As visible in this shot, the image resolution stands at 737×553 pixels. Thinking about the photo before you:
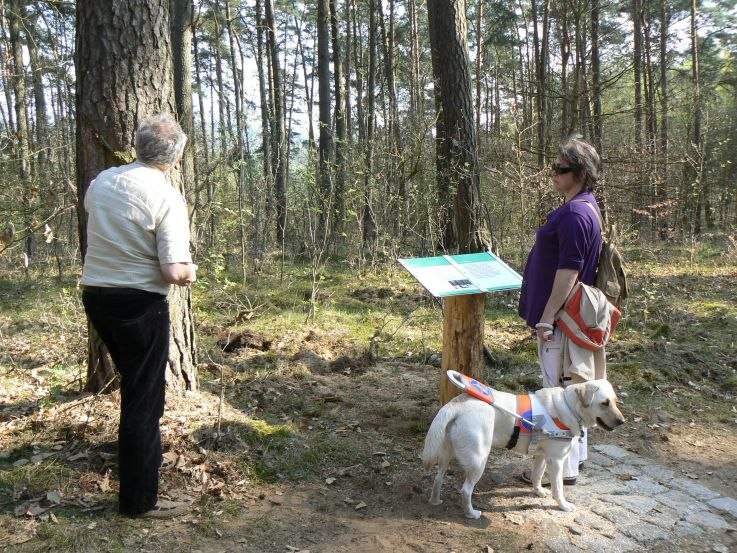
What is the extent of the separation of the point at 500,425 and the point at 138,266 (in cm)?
228

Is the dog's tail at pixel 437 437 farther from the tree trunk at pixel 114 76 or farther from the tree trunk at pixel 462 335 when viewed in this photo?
the tree trunk at pixel 114 76

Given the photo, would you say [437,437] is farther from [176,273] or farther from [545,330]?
[176,273]

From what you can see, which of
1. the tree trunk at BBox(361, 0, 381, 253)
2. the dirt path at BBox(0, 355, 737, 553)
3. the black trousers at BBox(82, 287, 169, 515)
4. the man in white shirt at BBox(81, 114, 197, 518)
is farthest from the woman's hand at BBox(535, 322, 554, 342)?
the tree trunk at BBox(361, 0, 381, 253)

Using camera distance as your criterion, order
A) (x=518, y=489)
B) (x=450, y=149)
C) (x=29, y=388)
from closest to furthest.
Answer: (x=518, y=489) → (x=29, y=388) → (x=450, y=149)

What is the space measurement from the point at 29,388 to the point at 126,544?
266cm

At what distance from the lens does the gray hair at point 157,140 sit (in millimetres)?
2887

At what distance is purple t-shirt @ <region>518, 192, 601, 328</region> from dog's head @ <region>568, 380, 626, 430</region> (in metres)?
0.58

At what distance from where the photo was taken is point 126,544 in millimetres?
2916

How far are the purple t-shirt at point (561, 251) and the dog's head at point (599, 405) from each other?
1.89 ft

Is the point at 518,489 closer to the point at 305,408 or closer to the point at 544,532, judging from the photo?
the point at 544,532

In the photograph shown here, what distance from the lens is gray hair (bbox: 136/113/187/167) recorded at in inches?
114

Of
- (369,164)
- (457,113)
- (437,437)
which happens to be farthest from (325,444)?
(369,164)

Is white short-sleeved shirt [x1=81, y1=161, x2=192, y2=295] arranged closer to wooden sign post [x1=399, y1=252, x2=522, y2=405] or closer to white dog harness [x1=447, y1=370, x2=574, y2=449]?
wooden sign post [x1=399, y1=252, x2=522, y2=405]

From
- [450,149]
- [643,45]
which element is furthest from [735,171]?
[450,149]
